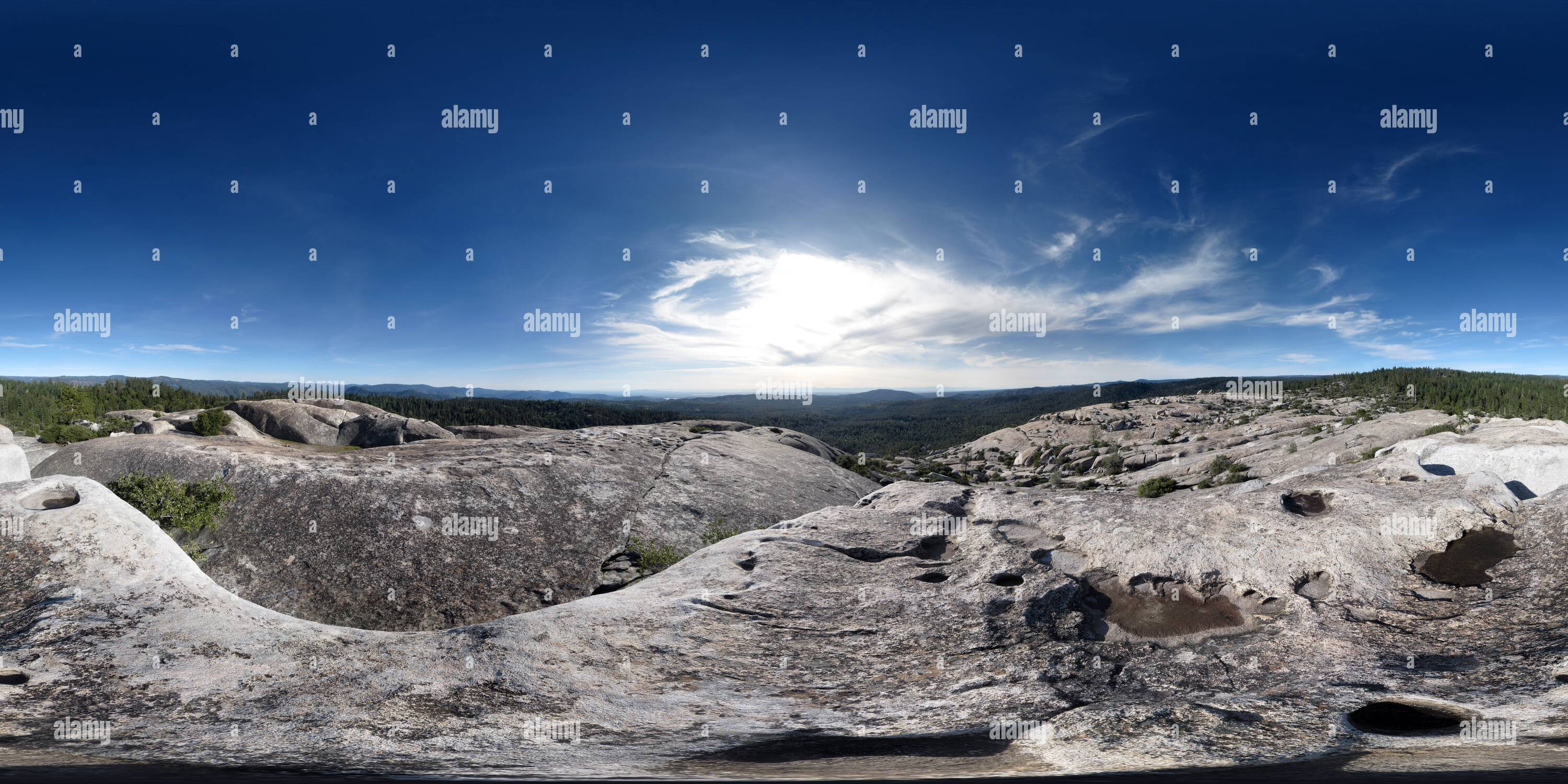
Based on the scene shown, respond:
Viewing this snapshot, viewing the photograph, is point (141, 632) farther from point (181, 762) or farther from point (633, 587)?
point (633, 587)

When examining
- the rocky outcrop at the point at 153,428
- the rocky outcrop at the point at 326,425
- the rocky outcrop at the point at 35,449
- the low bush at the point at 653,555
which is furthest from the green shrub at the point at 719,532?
the rocky outcrop at the point at 153,428

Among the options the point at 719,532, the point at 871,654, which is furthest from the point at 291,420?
the point at 871,654

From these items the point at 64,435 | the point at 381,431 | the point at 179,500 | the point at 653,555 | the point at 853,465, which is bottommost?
the point at 653,555

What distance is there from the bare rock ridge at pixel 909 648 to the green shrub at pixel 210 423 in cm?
4918

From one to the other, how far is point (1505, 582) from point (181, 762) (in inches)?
870

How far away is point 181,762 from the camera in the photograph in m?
6.85

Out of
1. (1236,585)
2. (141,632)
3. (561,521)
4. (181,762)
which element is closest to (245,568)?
(561,521)

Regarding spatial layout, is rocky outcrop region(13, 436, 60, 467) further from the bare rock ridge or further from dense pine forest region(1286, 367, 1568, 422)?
dense pine forest region(1286, 367, 1568, 422)

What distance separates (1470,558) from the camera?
13.3 meters

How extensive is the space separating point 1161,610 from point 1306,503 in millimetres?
6244

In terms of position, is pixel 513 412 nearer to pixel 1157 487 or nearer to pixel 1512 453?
pixel 1157 487

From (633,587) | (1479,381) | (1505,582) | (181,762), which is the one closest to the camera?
(181,762)

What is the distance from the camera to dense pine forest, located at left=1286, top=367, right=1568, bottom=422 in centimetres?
6875

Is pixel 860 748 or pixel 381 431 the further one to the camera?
pixel 381 431
